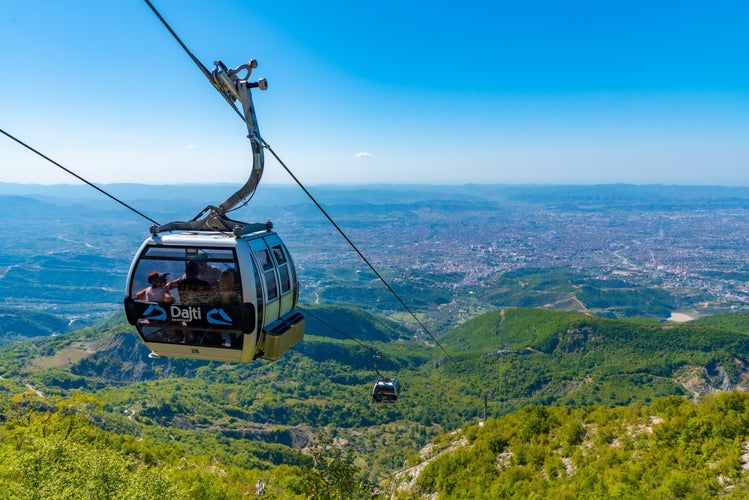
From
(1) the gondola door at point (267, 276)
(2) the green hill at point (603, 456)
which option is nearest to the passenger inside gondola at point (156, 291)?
(1) the gondola door at point (267, 276)

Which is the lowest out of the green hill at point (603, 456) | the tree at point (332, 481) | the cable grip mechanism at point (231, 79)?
the tree at point (332, 481)

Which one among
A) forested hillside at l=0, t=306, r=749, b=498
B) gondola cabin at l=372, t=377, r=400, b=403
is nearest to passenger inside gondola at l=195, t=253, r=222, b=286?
gondola cabin at l=372, t=377, r=400, b=403

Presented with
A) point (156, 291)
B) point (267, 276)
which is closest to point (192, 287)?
point (156, 291)

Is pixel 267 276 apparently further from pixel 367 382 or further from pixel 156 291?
pixel 367 382

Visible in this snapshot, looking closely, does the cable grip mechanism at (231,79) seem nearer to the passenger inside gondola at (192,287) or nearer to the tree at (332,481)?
the passenger inside gondola at (192,287)

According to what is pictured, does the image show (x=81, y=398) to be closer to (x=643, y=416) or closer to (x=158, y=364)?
(x=643, y=416)
